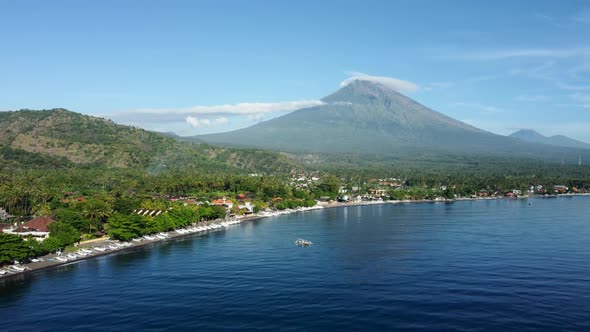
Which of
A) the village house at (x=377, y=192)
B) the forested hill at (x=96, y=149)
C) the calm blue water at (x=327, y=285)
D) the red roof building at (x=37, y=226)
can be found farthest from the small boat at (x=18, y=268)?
the forested hill at (x=96, y=149)

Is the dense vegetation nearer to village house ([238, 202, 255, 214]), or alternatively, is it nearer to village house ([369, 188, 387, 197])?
village house ([238, 202, 255, 214])

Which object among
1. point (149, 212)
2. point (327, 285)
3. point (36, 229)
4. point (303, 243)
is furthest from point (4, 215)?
point (327, 285)

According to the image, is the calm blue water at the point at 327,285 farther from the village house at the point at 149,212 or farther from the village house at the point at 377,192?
the village house at the point at 377,192

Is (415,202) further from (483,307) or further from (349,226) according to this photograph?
(483,307)

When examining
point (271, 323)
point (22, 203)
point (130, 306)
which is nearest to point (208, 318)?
point (271, 323)

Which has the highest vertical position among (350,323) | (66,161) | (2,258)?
(66,161)

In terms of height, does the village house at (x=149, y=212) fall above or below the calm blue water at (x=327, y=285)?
above

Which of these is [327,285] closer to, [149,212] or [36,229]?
[36,229]
